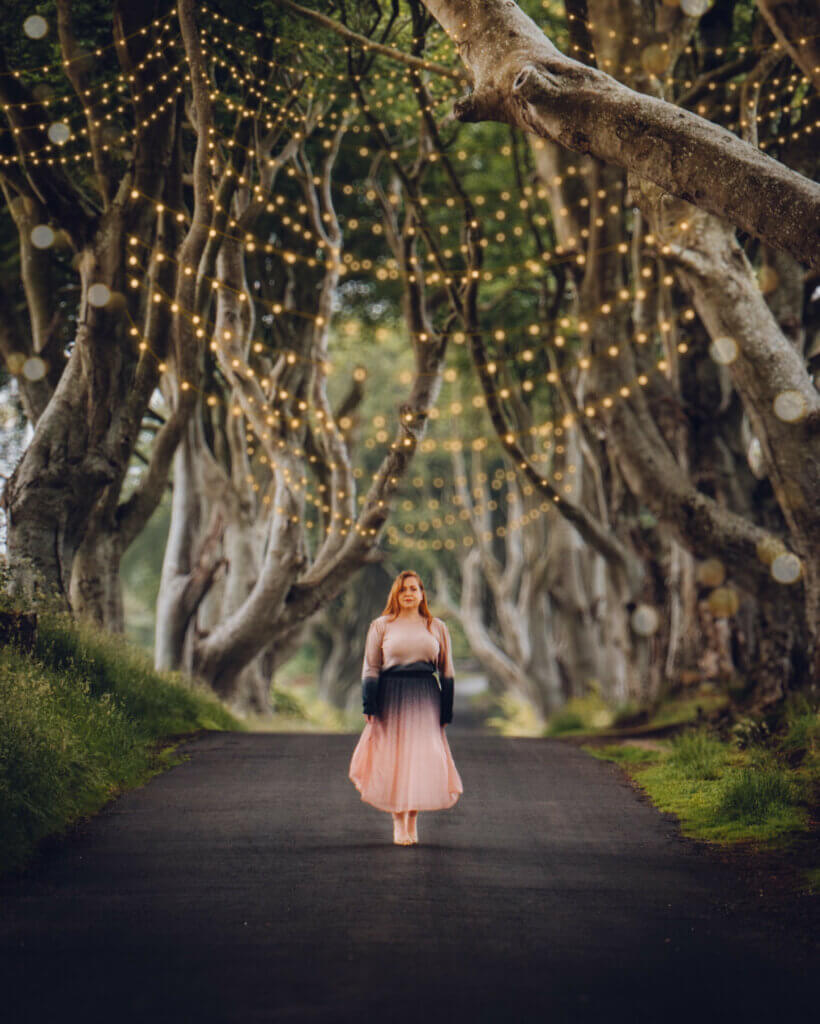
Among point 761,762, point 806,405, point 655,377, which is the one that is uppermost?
point 655,377

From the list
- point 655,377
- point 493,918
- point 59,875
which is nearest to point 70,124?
point 655,377

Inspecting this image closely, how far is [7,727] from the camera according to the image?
5797mm

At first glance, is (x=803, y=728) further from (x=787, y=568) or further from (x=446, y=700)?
(x=446, y=700)

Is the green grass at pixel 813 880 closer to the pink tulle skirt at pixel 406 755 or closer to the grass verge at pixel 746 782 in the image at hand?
the grass verge at pixel 746 782

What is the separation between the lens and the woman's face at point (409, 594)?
21.0ft

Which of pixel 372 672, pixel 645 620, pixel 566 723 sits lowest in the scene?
pixel 566 723

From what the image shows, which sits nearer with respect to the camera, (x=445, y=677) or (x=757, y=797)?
(x=445, y=677)

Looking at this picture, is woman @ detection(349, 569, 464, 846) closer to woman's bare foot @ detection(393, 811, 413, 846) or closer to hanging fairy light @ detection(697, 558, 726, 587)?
woman's bare foot @ detection(393, 811, 413, 846)

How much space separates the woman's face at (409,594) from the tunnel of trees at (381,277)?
2837 millimetres

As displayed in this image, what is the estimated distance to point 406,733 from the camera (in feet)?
20.1

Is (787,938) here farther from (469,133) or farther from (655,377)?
A: (469,133)

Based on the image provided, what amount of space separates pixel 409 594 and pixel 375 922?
2373 mm

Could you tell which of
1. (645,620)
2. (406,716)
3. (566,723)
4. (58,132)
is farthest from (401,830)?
(566,723)

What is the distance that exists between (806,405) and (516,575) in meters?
13.0
